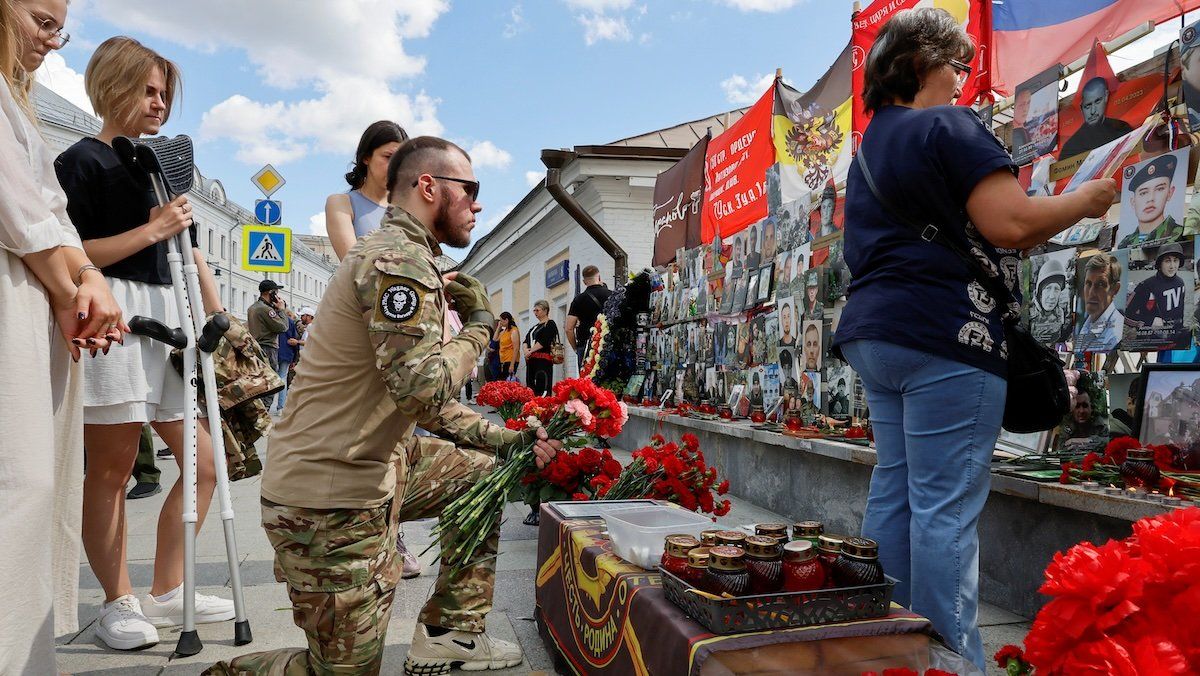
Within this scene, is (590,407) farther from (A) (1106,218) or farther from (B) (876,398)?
(A) (1106,218)

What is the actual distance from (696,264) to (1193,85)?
16.3ft

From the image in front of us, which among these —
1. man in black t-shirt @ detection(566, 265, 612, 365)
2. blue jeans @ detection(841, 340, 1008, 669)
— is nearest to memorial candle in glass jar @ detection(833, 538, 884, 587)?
blue jeans @ detection(841, 340, 1008, 669)

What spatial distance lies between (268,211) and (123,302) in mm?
7946

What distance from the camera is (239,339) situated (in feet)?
10.3

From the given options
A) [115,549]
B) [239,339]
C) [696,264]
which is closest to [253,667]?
[115,549]

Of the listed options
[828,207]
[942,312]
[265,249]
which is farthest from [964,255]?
[265,249]

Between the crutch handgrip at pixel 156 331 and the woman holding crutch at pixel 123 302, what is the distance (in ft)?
0.38

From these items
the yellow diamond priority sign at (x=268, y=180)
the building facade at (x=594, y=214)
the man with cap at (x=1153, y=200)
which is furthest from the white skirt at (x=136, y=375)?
the building facade at (x=594, y=214)

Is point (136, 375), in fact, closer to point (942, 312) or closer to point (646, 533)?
point (646, 533)

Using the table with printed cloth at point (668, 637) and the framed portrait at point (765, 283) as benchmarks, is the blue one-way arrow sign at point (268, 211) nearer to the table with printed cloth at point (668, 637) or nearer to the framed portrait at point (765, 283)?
the framed portrait at point (765, 283)

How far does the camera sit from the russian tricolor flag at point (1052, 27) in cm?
314

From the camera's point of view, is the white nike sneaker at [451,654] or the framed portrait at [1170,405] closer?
the white nike sneaker at [451,654]

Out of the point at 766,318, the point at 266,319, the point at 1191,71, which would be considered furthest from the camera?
the point at 266,319

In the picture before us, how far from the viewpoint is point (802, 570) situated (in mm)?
1565
